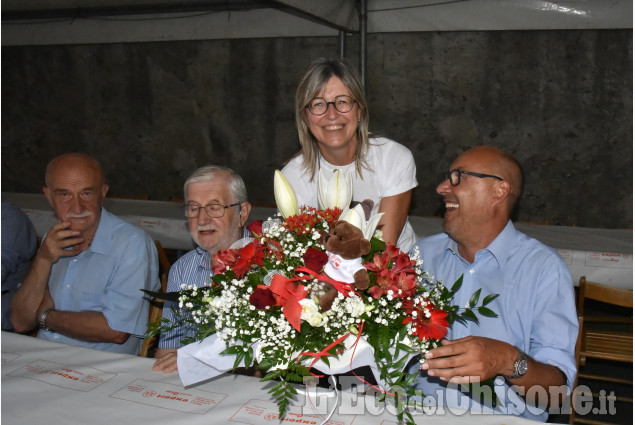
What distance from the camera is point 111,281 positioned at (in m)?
2.94

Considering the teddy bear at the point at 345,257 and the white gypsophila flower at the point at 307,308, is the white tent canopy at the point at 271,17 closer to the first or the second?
the teddy bear at the point at 345,257

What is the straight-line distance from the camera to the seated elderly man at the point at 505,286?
2018 millimetres

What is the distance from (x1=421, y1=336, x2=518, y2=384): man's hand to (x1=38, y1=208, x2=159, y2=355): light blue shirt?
1652 mm

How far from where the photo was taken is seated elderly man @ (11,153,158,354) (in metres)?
2.84

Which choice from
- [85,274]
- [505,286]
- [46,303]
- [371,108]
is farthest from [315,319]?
[371,108]

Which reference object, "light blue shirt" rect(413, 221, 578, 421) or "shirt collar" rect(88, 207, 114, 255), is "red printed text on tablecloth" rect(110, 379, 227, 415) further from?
"shirt collar" rect(88, 207, 114, 255)

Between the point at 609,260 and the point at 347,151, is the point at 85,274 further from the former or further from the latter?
the point at 609,260

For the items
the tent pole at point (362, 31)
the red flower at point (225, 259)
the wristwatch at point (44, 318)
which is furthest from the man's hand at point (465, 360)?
the tent pole at point (362, 31)

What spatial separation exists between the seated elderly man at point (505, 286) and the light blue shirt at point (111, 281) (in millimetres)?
1445

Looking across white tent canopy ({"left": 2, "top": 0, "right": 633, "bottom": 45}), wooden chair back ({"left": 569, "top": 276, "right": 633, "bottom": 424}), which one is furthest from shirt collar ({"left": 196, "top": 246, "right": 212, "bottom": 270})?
white tent canopy ({"left": 2, "top": 0, "right": 633, "bottom": 45})

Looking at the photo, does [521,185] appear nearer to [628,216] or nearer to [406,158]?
[406,158]

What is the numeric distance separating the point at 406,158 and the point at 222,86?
698 centimetres

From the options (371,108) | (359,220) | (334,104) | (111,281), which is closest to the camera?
(359,220)

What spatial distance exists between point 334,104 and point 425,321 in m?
1.38
